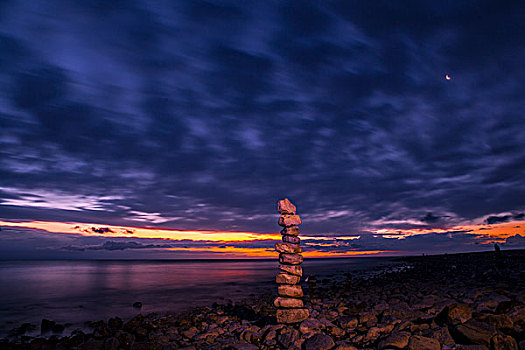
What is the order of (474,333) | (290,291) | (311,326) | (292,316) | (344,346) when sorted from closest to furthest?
(474,333) < (344,346) < (311,326) < (292,316) < (290,291)

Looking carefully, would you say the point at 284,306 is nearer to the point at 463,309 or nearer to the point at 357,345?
the point at 357,345

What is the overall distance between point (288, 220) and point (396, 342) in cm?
613

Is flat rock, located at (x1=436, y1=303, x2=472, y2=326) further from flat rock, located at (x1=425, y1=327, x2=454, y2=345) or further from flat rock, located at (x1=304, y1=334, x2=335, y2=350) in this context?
flat rock, located at (x1=304, y1=334, x2=335, y2=350)

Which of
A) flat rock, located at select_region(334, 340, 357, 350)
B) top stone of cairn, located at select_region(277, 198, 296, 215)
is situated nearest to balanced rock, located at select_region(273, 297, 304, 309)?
flat rock, located at select_region(334, 340, 357, 350)

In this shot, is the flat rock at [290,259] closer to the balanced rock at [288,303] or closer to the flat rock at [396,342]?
the balanced rock at [288,303]

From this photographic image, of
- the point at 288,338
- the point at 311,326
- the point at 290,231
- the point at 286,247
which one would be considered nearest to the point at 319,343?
the point at 288,338

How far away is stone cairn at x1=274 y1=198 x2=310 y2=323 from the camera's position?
43.5ft

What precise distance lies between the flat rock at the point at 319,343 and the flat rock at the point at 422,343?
8.14 ft

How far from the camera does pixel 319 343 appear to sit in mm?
10133

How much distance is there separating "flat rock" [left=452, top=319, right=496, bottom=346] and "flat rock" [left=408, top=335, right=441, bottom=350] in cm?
81

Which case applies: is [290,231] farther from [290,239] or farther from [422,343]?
[422,343]

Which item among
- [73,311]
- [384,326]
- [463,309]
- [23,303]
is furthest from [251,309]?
[23,303]

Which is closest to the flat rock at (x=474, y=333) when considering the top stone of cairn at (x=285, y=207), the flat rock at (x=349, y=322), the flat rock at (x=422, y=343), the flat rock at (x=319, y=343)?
the flat rock at (x=422, y=343)

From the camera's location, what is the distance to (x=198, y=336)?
532 inches
